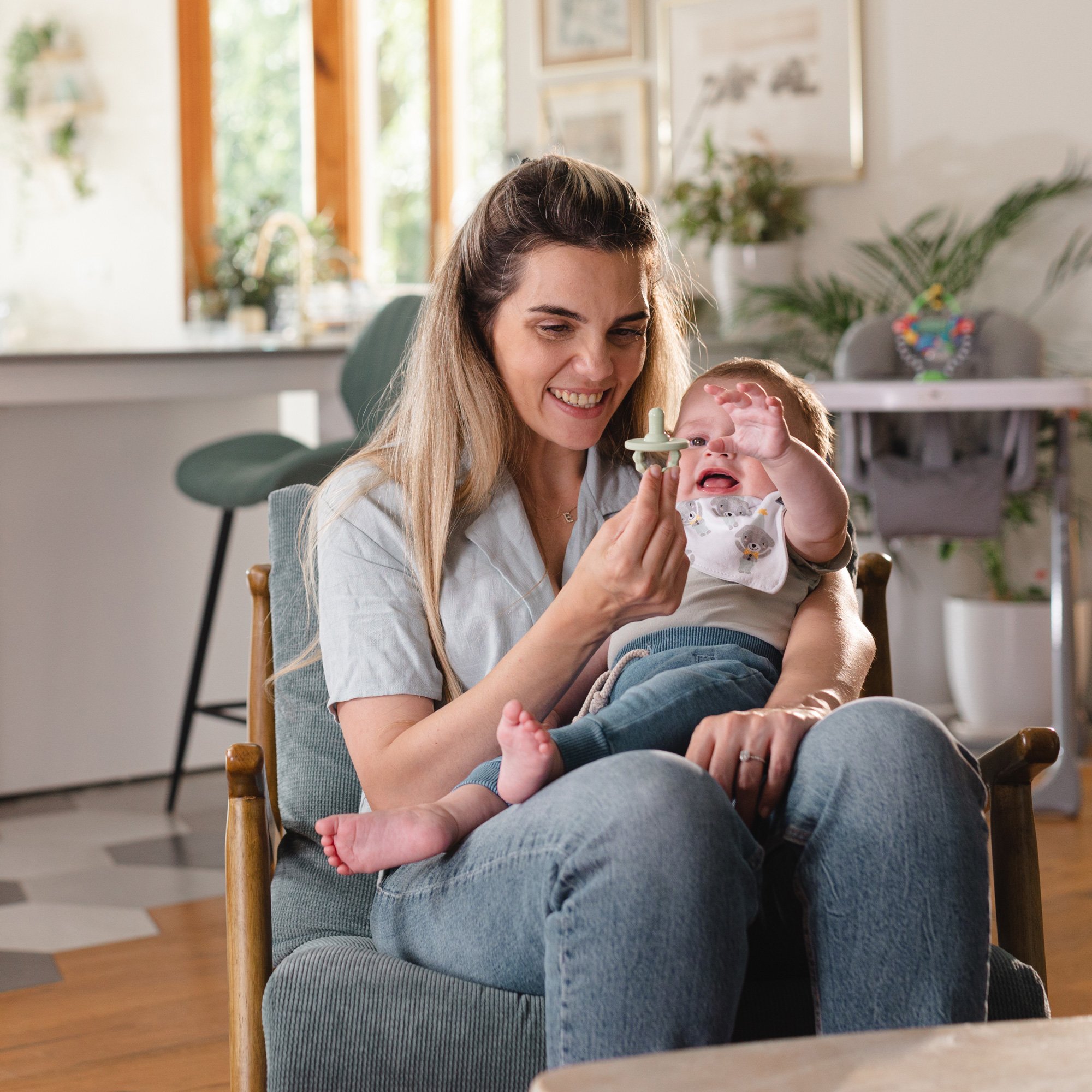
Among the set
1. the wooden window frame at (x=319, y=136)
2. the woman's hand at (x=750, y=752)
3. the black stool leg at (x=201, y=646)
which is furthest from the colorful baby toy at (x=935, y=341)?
the wooden window frame at (x=319, y=136)

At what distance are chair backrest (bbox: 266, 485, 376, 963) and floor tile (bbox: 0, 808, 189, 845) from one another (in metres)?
1.57

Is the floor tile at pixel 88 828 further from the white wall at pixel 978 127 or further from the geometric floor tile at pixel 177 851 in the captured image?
the white wall at pixel 978 127

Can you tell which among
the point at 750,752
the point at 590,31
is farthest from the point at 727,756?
the point at 590,31

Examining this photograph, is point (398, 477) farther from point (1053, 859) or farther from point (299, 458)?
point (1053, 859)

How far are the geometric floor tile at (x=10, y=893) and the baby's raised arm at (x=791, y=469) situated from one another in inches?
74.6

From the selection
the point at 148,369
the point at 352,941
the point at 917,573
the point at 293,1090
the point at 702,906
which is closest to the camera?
the point at 702,906

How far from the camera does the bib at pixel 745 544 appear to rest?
149 centimetres

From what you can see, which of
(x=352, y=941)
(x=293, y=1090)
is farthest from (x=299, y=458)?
(x=293, y=1090)

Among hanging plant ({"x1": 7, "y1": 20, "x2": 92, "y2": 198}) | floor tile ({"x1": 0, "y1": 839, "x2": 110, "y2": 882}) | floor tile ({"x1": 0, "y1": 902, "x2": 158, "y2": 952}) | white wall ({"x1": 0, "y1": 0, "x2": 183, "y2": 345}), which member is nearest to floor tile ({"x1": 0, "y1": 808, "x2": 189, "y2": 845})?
floor tile ({"x1": 0, "y1": 839, "x2": 110, "y2": 882})

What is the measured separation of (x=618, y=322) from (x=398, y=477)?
295 mm

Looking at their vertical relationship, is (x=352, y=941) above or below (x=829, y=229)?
below

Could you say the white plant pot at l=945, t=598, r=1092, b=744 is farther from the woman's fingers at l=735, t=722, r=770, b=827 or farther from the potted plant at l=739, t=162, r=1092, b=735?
the woman's fingers at l=735, t=722, r=770, b=827

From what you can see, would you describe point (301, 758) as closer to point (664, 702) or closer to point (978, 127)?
point (664, 702)

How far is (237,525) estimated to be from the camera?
3596 millimetres
